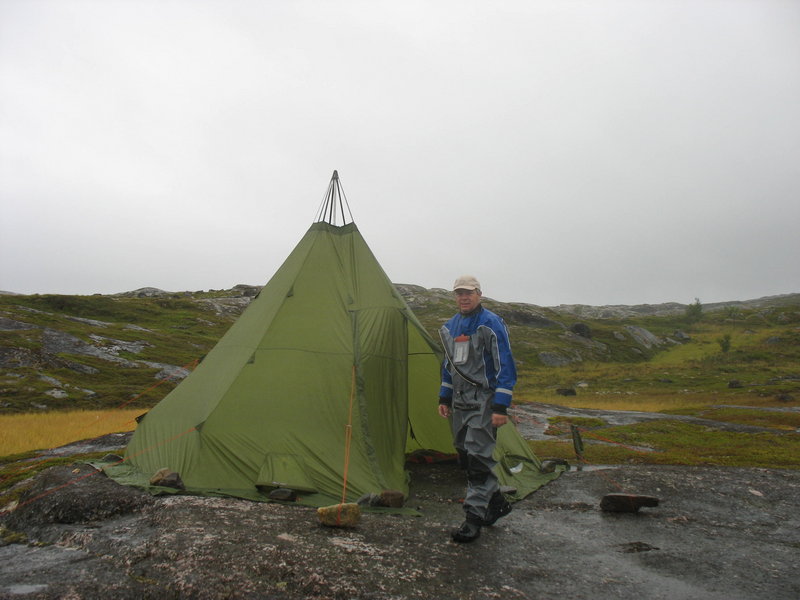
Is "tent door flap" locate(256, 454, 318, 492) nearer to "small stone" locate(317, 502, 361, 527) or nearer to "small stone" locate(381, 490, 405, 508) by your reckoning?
"small stone" locate(381, 490, 405, 508)

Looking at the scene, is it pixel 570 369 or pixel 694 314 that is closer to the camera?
pixel 570 369

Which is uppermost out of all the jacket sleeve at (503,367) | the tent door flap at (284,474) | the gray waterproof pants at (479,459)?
the jacket sleeve at (503,367)

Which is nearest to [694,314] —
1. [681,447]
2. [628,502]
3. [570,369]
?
[570,369]

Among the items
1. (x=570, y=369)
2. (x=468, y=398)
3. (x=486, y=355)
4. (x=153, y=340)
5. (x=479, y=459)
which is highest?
(x=486, y=355)

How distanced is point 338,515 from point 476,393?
95.6 inches

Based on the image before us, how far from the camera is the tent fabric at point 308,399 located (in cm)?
791

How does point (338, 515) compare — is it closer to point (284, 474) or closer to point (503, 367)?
point (284, 474)

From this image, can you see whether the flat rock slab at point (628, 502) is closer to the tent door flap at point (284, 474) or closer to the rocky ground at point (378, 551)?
the rocky ground at point (378, 551)

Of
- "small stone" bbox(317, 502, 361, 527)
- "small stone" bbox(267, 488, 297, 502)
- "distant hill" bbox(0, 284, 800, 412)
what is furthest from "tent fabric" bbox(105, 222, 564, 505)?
"distant hill" bbox(0, 284, 800, 412)

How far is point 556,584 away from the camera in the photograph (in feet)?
15.8

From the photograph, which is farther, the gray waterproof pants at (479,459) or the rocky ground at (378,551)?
the gray waterproof pants at (479,459)

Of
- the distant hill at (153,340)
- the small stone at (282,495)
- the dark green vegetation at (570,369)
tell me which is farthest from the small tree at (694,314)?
the small stone at (282,495)

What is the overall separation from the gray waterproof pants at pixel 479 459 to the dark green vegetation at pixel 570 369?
318 inches

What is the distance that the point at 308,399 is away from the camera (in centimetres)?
864
